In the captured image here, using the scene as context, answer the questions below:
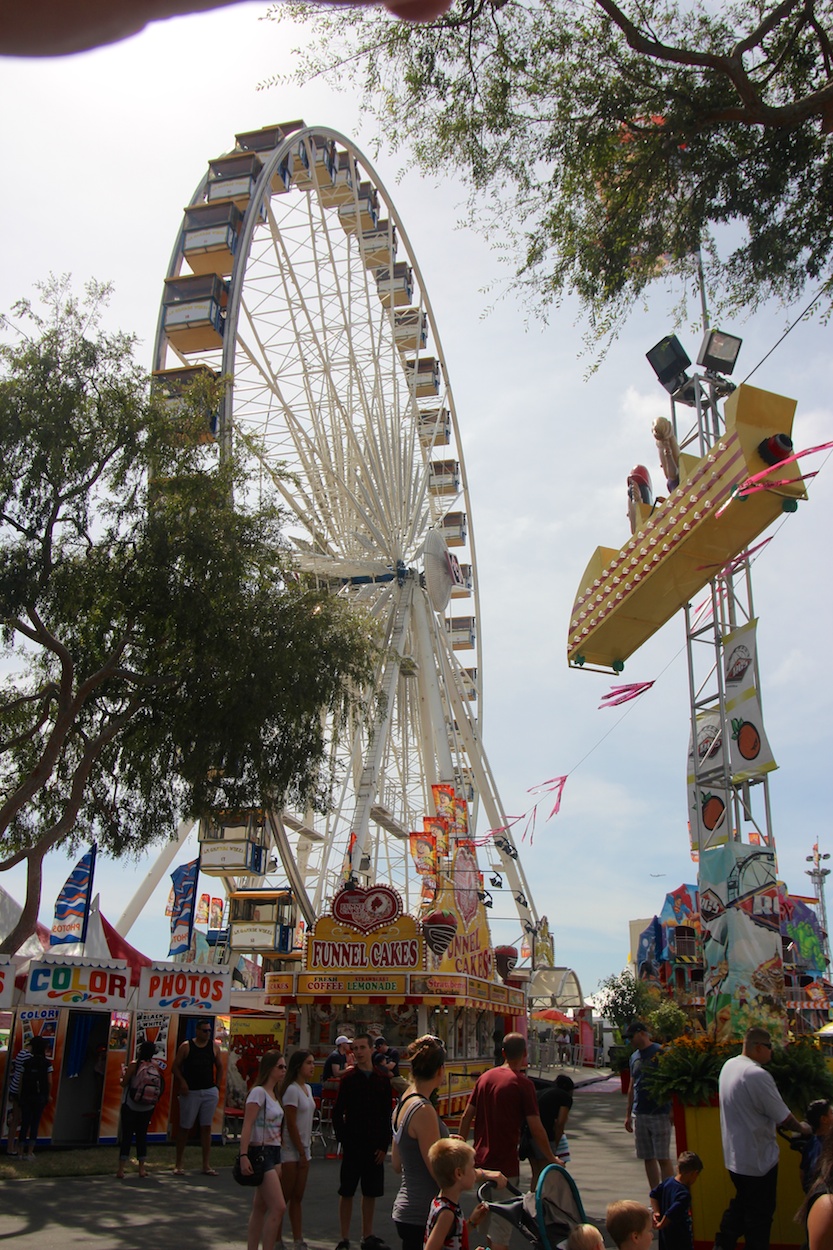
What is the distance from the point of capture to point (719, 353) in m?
13.5

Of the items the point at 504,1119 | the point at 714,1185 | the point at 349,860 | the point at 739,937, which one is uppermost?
the point at 349,860

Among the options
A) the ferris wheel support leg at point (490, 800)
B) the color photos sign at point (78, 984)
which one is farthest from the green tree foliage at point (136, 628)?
the ferris wheel support leg at point (490, 800)

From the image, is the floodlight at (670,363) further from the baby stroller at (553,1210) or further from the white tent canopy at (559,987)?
the white tent canopy at (559,987)

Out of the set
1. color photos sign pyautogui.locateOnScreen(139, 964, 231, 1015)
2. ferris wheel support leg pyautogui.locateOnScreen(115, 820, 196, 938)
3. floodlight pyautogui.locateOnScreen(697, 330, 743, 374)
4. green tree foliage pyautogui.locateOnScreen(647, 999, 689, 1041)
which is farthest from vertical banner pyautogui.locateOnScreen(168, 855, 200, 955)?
floodlight pyautogui.locateOnScreen(697, 330, 743, 374)

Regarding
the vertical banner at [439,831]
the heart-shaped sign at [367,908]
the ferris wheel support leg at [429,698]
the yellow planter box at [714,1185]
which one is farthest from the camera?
the ferris wheel support leg at [429,698]

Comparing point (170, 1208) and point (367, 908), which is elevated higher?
point (367, 908)

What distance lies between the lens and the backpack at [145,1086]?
9.79 m

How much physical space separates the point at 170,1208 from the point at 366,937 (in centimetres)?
771

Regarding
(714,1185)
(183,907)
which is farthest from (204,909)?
(714,1185)

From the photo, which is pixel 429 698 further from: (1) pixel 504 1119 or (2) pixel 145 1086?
(1) pixel 504 1119

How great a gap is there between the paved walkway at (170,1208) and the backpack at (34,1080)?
1245 mm

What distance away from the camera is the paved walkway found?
23.1 feet

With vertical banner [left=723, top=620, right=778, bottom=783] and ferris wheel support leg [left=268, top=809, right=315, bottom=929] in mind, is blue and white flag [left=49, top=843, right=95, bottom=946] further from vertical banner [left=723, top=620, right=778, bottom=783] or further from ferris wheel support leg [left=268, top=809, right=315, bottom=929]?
vertical banner [left=723, top=620, right=778, bottom=783]

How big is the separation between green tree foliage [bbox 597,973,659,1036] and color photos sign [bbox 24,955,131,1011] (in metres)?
25.5
